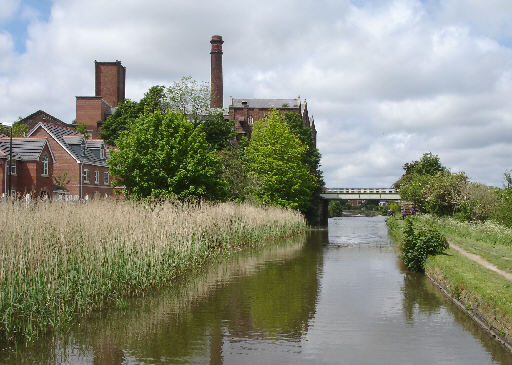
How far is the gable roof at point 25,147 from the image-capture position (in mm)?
49094

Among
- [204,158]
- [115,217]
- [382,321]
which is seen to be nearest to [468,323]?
[382,321]

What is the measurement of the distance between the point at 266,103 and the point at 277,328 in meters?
97.2

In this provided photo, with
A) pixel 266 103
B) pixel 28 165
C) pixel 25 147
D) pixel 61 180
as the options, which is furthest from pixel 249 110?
pixel 28 165

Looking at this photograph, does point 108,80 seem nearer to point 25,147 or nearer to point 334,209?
point 25,147

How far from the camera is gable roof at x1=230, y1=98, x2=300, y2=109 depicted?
347 feet

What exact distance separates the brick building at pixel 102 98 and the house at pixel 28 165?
134 feet

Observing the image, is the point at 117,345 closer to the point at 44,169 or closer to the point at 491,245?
the point at 491,245

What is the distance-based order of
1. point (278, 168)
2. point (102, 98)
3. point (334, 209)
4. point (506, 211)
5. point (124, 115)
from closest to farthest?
point (506, 211), point (278, 168), point (124, 115), point (102, 98), point (334, 209)

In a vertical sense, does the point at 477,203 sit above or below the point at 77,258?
above

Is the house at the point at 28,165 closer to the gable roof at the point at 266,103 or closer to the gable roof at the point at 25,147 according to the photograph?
the gable roof at the point at 25,147

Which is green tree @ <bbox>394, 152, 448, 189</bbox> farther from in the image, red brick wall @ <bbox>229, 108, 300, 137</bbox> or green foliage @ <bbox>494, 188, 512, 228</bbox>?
green foliage @ <bbox>494, 188, 512, 228</bbox>

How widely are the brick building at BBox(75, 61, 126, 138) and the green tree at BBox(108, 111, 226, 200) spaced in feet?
195

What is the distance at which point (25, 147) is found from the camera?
5066 centimetres

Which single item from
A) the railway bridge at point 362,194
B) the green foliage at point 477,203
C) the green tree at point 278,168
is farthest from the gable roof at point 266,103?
the green foliage at point 477,203
